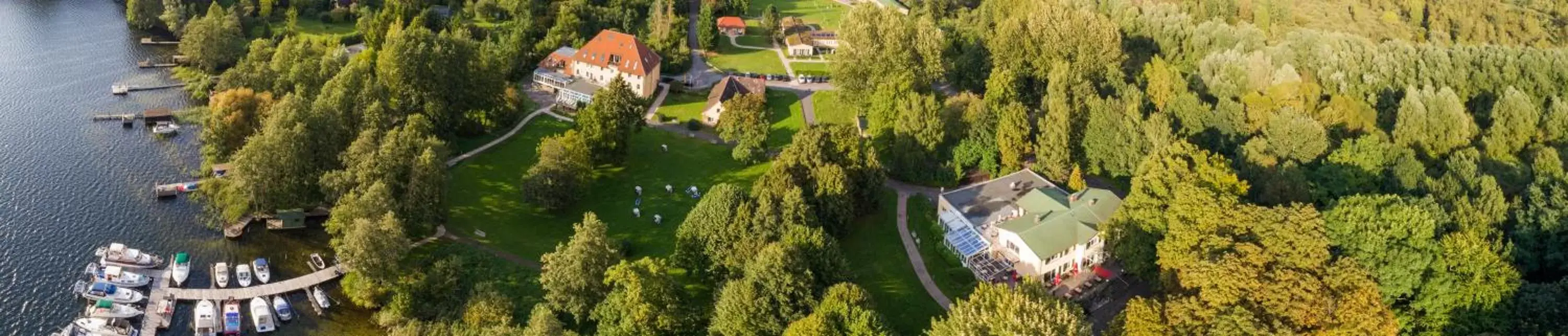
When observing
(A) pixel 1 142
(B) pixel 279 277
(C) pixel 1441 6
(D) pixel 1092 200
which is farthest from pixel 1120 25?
(A) pixel 1 142

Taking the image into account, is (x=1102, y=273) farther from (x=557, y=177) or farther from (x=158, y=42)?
(x=158, y=42)

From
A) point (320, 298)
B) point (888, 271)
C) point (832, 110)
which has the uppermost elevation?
point (320, 298)

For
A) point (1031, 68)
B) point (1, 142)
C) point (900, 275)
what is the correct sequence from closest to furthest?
point (900, 275), point (1, 142), point (1031, 68)

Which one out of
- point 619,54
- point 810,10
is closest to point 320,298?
point 619,54

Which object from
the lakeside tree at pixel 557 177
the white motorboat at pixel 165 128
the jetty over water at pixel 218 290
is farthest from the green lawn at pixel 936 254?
the white motorboat at pixel 165 128

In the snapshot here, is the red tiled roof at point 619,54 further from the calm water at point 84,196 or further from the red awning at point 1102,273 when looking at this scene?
the red awning at point 1102,273

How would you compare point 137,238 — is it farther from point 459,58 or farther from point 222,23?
point 222,23
